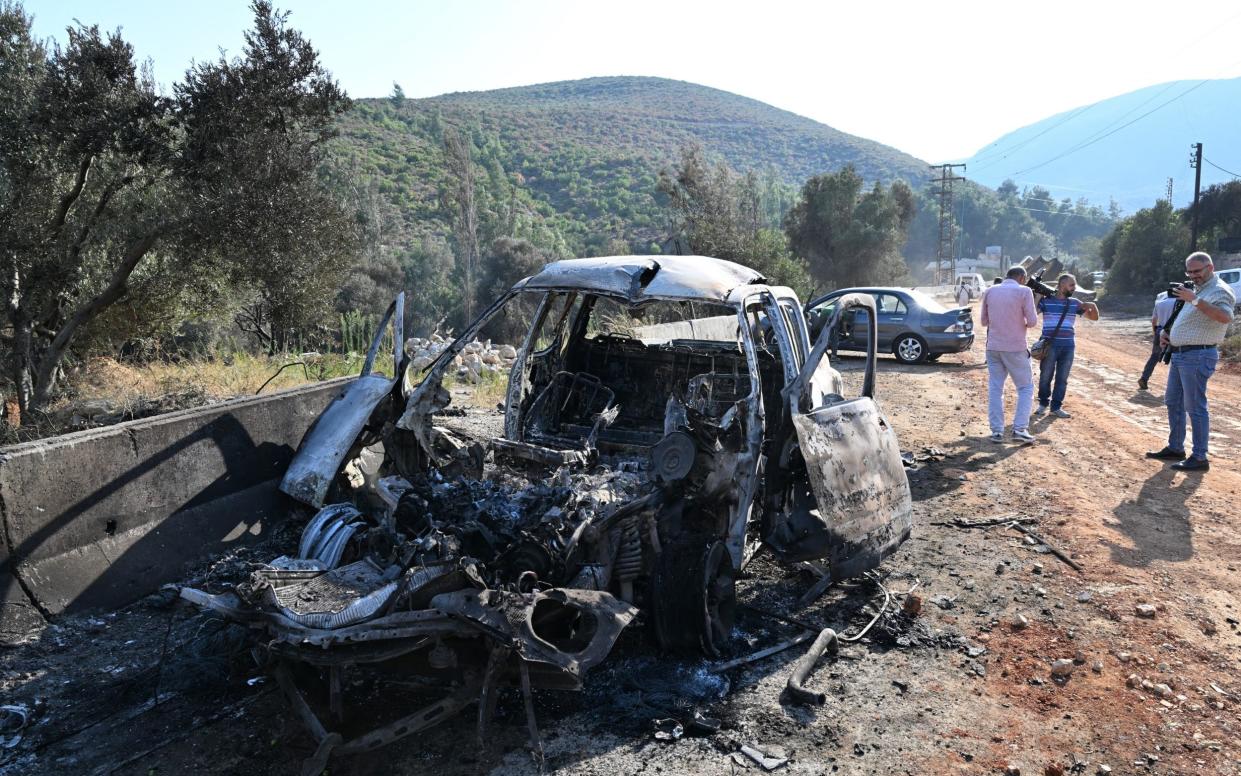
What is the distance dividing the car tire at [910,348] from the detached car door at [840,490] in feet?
38.5

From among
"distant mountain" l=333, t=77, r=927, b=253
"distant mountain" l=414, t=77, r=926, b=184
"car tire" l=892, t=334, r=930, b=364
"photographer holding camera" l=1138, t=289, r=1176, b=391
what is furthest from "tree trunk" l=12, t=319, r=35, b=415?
"distant mountain" l=414, t=77, r=926, b=184

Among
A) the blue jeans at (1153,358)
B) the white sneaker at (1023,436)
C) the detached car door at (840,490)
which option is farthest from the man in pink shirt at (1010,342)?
the blue jeans at (1153,358)

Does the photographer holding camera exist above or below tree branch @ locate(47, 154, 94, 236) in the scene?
below

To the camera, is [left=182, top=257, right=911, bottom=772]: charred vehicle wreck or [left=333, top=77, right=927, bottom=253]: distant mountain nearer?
[left=182, top=257, right=911, bottom=772]: charred vehicle wreck

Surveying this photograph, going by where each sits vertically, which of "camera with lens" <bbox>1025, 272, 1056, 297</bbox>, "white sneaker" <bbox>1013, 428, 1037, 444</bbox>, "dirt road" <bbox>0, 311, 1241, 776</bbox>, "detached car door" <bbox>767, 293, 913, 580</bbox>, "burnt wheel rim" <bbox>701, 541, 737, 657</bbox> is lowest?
"dirt road" <bbox>0, 311, 1241, 776</bbox>

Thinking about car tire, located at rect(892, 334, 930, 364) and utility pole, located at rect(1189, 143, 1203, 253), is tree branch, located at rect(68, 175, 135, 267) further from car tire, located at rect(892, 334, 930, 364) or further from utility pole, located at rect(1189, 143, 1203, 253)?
utility pole, located at rect(1189, 143, 1203, 253)

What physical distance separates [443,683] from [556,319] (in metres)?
3.47

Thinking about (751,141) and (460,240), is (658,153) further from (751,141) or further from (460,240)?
(460,240)

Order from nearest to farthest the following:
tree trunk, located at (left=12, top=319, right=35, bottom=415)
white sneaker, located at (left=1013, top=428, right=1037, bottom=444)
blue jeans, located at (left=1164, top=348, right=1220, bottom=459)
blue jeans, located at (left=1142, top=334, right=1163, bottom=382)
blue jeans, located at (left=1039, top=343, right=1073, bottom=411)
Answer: blue jeans, located at (left=1164, top=348, right=1220, bottom=459) < white sneaker, located at (left=1013, top=428, right=1037, bottom=444) < tree trunk, located at (left=12, top=319, right=35, bottom=415) < blue jeans, located at (left=1039, top=343, right=1073, bottom=411) < blue jeans, located at (left=1142, top=334, right=1163, bottom=382)

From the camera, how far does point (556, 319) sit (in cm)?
621

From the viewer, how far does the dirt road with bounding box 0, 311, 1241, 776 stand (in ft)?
10.7

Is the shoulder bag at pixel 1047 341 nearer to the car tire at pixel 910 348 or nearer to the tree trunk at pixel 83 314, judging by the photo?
the car tire at pixel 910 348

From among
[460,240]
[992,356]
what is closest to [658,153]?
[460,240]

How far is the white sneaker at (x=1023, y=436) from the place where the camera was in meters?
8.70
